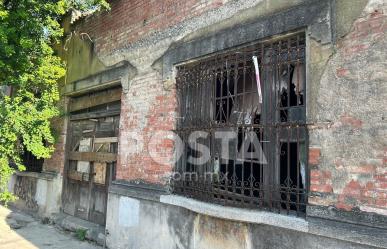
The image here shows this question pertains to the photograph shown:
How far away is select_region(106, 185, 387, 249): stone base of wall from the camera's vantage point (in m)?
3.00

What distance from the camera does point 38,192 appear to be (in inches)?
321

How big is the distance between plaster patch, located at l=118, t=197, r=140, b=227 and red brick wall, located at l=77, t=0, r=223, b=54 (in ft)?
8.94

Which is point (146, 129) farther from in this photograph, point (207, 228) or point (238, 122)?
point (207, 228)

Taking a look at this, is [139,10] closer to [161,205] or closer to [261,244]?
[161,205]

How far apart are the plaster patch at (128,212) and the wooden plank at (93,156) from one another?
0.98m

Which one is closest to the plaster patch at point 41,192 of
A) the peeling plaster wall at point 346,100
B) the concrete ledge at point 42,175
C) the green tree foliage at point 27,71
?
the concrete ledge at point 42,175

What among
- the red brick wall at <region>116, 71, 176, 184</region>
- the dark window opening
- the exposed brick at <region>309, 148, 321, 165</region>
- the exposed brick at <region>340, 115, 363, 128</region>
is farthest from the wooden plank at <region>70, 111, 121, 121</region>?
the exposed brick at <region>340, 115, 363, 128</region>

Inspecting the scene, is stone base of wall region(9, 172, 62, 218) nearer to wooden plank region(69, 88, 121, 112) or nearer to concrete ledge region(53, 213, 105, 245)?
concrete ledge region(53, 213, 105, 245)

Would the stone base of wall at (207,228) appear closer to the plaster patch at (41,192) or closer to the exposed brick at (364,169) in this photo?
the exposed brick at (364,169)

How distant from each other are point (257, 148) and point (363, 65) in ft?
4.60

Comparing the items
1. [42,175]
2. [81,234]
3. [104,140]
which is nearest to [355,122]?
[104,140]

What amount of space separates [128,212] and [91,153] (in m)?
1.88

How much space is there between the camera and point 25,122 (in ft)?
21.5

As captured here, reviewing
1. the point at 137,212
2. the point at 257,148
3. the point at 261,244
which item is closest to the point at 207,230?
the point at 261,244
